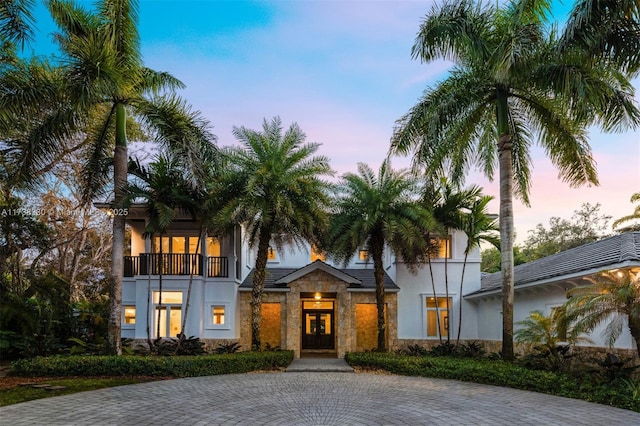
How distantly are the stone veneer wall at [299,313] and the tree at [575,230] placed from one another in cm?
2199

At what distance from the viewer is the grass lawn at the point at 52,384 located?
32.0ft

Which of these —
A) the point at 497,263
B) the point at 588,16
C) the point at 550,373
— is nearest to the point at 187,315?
the point at 550,373

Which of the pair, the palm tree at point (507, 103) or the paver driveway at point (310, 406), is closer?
the paver driveway at point (310, 406)

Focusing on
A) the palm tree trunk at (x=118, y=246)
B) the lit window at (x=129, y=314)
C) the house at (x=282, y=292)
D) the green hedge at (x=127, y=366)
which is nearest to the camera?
the green hedge at (x=127, y=366)

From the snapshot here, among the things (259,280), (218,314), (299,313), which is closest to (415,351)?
(299,313)

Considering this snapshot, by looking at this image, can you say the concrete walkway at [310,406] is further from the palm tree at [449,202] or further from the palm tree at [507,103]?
the palm tree at [449,202]

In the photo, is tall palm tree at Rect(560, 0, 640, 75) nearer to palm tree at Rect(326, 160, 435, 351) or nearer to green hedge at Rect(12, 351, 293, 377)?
palm tree at Rect(326, 160, 435, 351)

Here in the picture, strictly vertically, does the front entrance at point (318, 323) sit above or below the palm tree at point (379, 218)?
below

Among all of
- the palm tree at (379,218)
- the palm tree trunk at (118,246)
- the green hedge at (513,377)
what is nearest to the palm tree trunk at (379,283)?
the palm tree at (379,218)

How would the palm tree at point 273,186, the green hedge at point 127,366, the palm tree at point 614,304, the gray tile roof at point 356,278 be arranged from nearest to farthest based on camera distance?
1. the palm tree at point 614,304
2. the green hedge at point 127,366
3. the palm tree at point 273,186
4. the gray tile roof at point 356,278

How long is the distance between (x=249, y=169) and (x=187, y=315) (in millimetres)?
6368

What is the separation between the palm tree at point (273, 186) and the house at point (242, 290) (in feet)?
6.70

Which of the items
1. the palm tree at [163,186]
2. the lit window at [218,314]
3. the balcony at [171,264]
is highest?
the palm tree at [163,186]

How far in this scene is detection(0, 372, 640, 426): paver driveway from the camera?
7812mm
